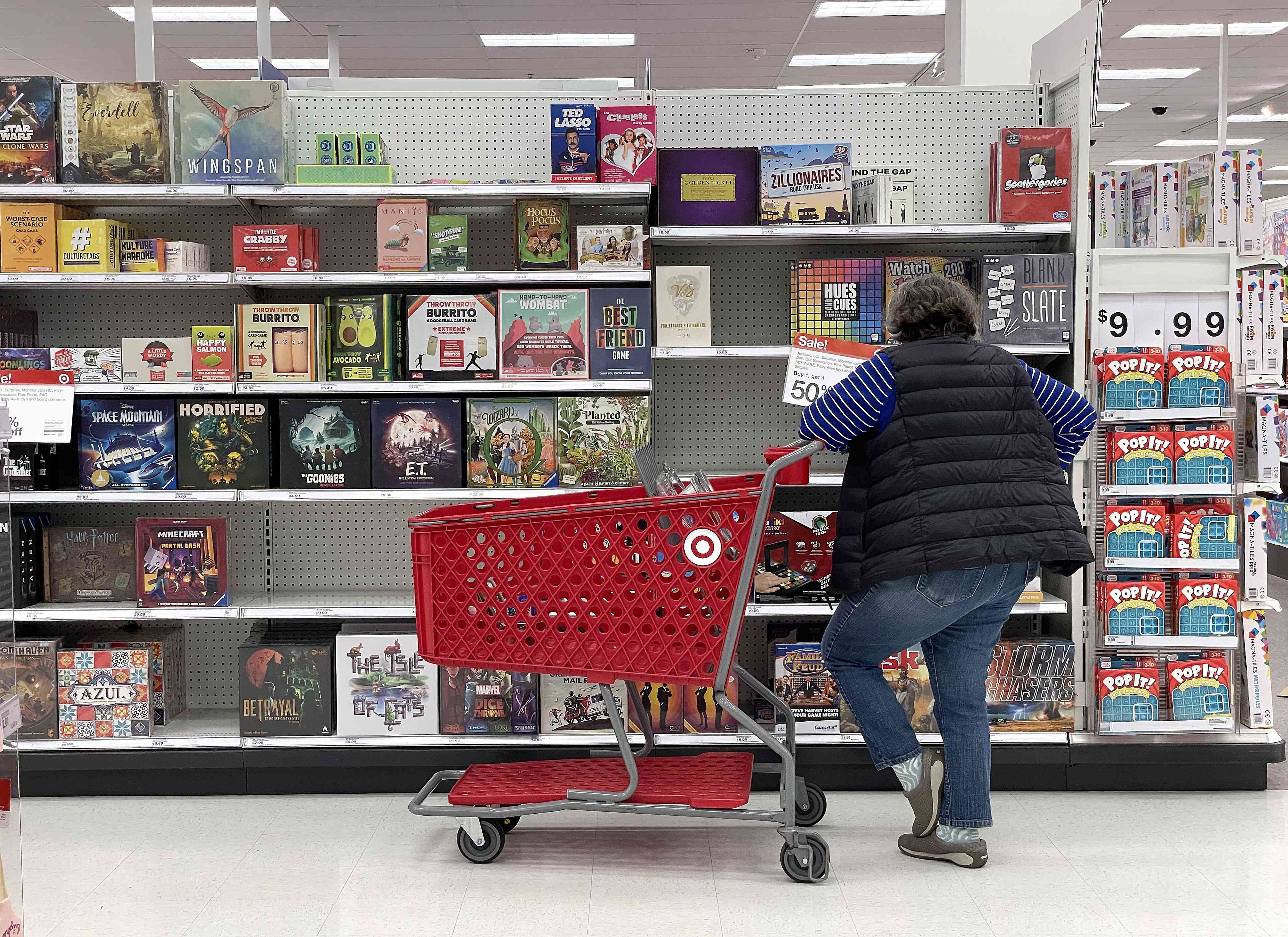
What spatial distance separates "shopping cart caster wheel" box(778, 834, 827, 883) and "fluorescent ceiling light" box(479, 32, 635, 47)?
26.2 ft

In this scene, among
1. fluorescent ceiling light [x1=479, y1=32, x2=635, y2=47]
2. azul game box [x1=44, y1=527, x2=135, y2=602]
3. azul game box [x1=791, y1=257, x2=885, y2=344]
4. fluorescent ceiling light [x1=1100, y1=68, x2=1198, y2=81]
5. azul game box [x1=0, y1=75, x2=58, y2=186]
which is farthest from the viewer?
fluorescent ceiling light [x1=1100, y1=68, x2=1198, y2=81]

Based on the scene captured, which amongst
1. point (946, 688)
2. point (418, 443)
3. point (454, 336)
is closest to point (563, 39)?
point (454, 336)

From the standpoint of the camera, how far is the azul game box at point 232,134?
370 cm

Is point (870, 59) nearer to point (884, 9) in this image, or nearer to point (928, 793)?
point (884, 9)

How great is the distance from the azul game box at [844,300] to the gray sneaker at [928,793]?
1406mm

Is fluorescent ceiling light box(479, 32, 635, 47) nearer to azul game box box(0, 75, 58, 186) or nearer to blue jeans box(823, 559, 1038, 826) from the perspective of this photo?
azul game box box(0, 75, 58, 186)

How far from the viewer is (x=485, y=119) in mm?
4027

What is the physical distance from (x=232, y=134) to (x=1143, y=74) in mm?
9580

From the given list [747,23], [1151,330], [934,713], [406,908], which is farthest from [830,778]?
[747,23]

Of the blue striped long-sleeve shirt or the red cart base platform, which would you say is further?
the red cart base platform

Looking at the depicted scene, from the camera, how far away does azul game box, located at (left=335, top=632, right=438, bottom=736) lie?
3742mm

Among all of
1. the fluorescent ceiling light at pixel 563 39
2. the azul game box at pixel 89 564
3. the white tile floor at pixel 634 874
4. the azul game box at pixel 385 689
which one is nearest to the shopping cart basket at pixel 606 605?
the white tile floor at pixel 634 874

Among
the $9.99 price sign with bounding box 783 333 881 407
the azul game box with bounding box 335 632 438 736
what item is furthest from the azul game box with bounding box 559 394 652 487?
the azul game box with bounding box 335 632 438 736

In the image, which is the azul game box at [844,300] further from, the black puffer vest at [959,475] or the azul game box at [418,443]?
the azul game box at [418,443]
